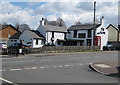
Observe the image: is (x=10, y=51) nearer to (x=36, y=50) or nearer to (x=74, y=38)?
(x=36, y=50)

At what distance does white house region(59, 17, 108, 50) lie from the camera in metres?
54.5

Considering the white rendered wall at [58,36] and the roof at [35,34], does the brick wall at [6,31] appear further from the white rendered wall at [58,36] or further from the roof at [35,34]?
the white rendered wall at [58,36]

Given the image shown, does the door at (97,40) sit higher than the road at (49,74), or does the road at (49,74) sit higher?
the door at (97,40)

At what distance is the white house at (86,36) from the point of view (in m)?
54.5

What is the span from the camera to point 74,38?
58.3 meters

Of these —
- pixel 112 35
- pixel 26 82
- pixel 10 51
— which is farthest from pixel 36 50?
pixel 112 35

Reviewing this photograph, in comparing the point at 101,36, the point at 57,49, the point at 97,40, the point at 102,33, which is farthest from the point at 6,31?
the point at 57,49

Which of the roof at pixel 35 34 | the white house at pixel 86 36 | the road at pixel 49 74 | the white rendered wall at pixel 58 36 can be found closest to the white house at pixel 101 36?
the white house at pixel 86 36

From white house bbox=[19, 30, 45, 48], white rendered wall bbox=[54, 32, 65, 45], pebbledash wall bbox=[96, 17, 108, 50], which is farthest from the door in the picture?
white house bbox=[19, 30, 45, 48]

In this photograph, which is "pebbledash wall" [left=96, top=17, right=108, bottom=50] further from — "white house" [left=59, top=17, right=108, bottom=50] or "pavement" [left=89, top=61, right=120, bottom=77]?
"pavement" [left=89, top=61, right=120, bottom=77]

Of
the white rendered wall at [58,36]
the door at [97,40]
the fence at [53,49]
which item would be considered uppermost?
the white rendered wall at [58,36]

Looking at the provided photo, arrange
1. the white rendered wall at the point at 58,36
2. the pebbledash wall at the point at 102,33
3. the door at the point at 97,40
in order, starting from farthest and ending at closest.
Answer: the pebbledash wall at the point at 102,33, the white rendered wall at the point at 58,36, the door at the point at 97,40

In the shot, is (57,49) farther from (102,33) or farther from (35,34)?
(102,33)

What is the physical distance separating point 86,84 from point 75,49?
1242 inches
